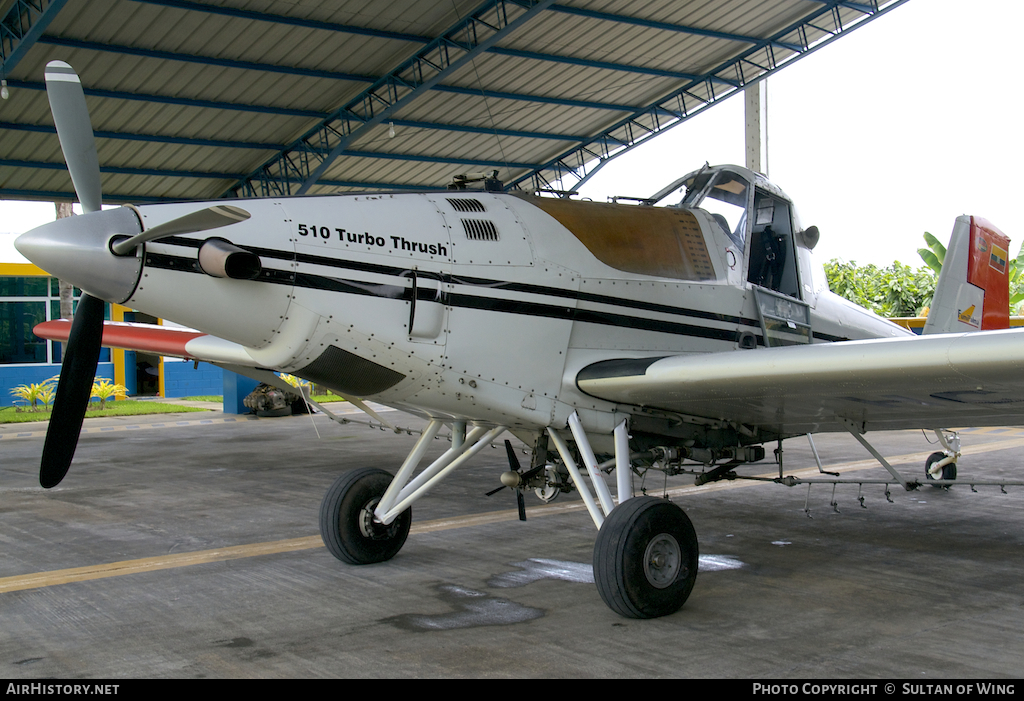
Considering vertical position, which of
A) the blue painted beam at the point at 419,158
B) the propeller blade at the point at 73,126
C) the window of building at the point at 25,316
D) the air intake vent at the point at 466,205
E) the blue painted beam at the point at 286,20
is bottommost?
the air intake vent at the point at 466,205

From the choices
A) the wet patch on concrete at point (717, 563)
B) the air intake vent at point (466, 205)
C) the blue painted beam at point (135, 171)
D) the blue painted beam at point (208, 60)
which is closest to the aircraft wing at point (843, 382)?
the wet patch on concrete at point (717, 563)

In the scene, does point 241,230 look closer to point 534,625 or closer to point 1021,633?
point 534,625

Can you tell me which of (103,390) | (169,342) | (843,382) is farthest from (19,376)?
(843,382)

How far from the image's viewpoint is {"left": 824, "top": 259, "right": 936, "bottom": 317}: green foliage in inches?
1192

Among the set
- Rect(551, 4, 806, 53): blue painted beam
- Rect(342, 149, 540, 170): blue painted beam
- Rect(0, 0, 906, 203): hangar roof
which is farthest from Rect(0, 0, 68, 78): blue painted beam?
Rect(551, 4, 806, 53): blue painted beam

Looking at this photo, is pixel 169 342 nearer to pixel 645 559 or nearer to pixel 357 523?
pixel 357 523

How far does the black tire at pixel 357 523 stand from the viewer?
5719 millimetres

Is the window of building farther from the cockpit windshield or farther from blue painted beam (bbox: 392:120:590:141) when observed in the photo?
the cockpit windshield

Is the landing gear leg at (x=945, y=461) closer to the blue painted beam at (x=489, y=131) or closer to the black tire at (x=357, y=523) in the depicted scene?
the black tire at (x=357, y=523)

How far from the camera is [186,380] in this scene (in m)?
27.4

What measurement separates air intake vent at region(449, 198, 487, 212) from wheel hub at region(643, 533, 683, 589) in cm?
216

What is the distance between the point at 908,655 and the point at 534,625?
181cm

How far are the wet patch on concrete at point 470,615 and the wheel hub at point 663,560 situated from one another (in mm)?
662
